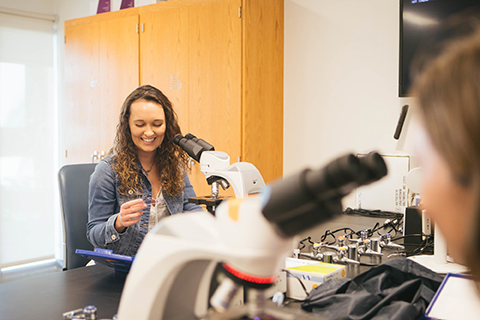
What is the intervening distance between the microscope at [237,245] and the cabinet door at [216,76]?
2211 millimetres

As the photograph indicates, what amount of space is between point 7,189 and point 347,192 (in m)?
4.54

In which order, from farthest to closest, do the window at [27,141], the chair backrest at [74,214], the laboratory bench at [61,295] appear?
the window at [27,141]
the chair backrest at [74,214]
the laboratory bench at [61,295]

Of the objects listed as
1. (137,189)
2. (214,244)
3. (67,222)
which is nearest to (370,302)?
(214,244)

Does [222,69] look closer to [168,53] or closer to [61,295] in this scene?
[168,53]

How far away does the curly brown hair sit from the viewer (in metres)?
1.70

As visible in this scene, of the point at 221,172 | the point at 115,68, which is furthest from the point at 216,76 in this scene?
the point at 221,172

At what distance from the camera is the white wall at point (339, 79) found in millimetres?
2707

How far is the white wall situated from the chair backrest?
152 cm

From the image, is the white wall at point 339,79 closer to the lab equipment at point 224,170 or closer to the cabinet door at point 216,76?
the cabinet door at point 216,76

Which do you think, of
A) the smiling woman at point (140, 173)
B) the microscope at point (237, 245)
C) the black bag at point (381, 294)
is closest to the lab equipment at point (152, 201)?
the smiling woman at point (140, 173)

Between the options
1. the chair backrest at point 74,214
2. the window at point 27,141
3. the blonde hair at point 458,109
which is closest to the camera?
the blonde hair at point 458,109

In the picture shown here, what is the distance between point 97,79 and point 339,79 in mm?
2046

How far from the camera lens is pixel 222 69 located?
2.83 metres

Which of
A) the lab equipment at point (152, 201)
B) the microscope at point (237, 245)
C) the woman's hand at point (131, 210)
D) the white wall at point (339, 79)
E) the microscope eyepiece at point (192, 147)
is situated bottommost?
the lab equipment at point (152, 201)
